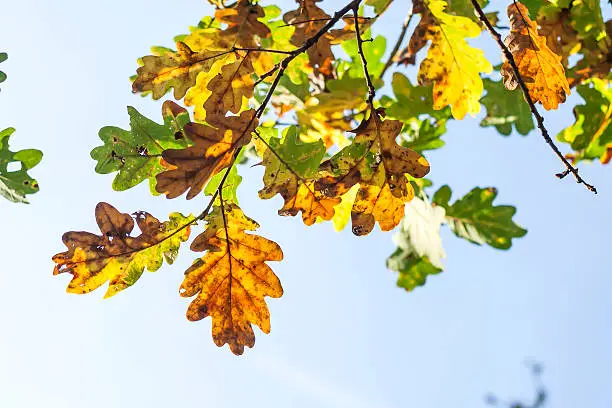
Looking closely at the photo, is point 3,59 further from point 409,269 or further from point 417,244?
point 409,269

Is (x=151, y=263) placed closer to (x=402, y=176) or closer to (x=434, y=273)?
(x=402, y=176)

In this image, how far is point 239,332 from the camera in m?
1.60

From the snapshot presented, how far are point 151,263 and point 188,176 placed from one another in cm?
35

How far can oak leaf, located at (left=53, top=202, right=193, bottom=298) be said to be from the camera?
157 centimetres

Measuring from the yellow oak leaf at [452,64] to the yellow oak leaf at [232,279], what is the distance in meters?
0.63

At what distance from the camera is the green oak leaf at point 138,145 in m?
1.70

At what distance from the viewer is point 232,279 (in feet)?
5.21

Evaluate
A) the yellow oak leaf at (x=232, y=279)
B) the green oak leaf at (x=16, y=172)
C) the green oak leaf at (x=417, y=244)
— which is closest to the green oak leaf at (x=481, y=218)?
the green oak leaf at (x=417, y=244)

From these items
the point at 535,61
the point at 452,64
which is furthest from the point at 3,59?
the point at 535,61

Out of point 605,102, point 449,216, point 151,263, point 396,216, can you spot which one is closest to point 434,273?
point 449,216

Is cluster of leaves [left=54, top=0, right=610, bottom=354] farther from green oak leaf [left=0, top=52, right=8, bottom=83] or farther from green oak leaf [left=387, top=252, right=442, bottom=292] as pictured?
green oak leaf [left=387, top=252, right=442, bottom=292]

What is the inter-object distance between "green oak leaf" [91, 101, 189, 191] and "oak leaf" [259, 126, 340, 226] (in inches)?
13.1

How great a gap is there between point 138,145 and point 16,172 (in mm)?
403

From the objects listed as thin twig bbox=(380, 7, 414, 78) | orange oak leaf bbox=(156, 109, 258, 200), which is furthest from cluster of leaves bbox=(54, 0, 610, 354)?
thin twig bbox=(380, 7, 414, 78)
